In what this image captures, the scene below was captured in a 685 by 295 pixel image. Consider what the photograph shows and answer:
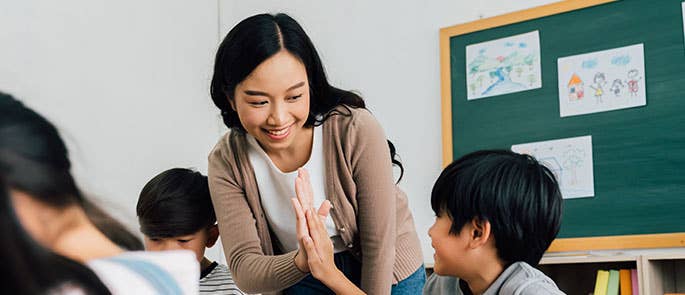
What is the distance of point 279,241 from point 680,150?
71.0 inches

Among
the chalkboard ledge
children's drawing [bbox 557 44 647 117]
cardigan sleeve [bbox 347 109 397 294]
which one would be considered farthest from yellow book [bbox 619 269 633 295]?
cardigan sleeve [bbox 347 109 397 294]

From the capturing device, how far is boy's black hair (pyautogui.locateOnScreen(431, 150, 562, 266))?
1.79 metres

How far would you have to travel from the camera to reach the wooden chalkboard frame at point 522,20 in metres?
3.04

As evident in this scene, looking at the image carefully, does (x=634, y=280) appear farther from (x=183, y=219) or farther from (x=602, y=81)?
(x=183, y=219)

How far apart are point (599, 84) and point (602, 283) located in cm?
79

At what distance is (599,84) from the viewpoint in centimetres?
326

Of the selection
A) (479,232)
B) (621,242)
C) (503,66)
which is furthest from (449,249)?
(503,66)

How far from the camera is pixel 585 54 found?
3326mm

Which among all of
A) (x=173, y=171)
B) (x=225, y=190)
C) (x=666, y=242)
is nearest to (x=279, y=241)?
(x=225, y=190)

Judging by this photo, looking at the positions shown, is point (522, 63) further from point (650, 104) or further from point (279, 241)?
point (279, 241)

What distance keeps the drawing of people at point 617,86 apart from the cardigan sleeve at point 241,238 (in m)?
1.87

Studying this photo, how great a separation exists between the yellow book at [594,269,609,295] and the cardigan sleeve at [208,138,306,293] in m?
1.59

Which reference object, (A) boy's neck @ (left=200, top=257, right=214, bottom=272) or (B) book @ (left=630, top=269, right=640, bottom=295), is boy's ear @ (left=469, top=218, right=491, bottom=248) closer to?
(A) boy's neck @ (left=200, top=257, right=214, bottom=272)

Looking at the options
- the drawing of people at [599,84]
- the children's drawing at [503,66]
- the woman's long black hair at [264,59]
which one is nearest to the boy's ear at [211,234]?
the woman's long black hair at [264,59]
